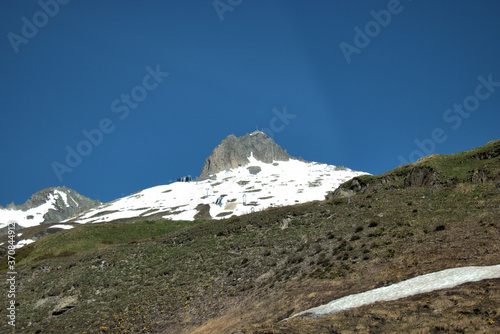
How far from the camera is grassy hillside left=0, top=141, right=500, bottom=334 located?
41.5 feet

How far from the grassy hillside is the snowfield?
70cm

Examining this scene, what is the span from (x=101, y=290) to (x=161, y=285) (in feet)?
21.0

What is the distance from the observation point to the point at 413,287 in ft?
46.4

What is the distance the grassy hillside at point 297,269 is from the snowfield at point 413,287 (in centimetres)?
70

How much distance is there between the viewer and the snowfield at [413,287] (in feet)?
43.8

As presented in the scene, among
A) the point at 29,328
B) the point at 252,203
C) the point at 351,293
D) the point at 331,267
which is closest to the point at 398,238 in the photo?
the point at 331,267

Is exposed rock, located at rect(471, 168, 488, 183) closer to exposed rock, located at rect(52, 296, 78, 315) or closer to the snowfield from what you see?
the snowfield

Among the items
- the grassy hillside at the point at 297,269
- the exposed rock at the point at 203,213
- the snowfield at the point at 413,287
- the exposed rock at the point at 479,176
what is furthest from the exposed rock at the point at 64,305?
the exposed rock at the point at 203,213

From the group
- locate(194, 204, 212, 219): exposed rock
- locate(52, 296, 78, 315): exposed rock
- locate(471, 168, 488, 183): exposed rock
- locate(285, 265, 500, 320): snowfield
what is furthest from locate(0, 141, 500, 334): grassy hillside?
locate(194, 204, 212, 219): exposed rock

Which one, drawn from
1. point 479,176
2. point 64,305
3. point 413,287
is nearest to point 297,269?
point 413,287

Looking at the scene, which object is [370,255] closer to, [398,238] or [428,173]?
[398,238]

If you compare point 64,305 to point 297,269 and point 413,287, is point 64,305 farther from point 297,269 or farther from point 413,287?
point 413,287

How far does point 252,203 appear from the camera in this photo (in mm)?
180375

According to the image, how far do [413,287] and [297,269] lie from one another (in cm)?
971
